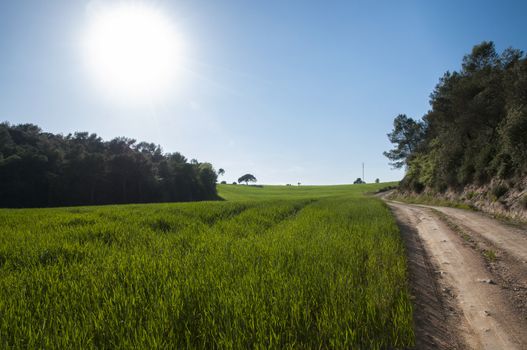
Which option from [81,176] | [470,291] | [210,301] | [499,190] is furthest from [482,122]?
[81,176]

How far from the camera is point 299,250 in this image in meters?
5.85

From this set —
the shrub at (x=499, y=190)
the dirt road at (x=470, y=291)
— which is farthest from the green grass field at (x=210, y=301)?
the shrub at (x=499, y=190)

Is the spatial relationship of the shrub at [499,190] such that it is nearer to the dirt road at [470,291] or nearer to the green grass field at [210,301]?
the dirt road at [470,291]

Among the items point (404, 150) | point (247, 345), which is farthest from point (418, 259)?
point (404, 150)

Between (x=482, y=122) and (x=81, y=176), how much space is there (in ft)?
219

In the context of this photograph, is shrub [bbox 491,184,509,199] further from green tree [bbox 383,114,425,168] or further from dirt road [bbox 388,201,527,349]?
green tree [bbox 383,114,425,168]

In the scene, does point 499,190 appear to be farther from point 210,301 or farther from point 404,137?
point 404,137

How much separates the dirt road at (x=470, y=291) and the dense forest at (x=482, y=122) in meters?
11.1

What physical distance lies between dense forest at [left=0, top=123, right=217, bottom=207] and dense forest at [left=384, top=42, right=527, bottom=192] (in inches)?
2368

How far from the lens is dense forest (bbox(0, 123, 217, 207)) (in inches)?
1806

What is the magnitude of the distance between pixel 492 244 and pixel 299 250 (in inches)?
284

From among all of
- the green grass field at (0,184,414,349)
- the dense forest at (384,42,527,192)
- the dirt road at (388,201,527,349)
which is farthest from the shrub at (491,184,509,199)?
the green grass field at (0,184,414,349)

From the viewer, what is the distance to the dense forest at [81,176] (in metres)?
45.9

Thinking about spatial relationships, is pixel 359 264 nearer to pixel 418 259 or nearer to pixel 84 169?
pixel 418 259
